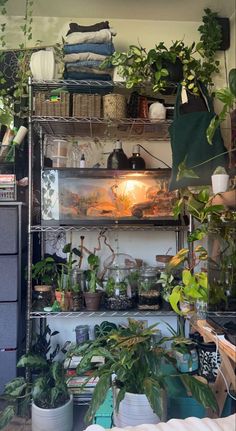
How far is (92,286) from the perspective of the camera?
1998 mm

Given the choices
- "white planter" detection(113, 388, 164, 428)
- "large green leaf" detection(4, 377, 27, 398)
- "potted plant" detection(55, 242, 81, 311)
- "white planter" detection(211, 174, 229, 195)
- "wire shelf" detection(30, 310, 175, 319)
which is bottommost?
"large green leaf" detection(4, 377, 27, 398)

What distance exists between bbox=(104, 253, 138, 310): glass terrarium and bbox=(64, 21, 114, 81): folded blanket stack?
119 centimetres

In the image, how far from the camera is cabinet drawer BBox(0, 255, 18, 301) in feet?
6.33

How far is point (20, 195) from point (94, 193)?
45cm

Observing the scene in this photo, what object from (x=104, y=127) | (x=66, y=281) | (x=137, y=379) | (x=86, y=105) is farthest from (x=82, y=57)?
(x=137, y=379)

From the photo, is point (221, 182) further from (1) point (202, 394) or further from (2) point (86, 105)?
(2) point (86, 105)

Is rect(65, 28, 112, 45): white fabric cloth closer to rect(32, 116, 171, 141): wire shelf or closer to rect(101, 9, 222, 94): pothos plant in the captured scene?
rect(101, 9, 222, 94): pothos plant

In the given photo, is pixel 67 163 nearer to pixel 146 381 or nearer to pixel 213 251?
pixel 213 251

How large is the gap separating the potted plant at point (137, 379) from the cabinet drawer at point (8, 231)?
80cm

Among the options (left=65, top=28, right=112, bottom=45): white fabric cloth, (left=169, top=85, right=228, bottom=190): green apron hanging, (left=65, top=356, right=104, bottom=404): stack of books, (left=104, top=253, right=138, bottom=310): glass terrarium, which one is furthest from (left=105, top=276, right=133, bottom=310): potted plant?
(left=65, top=28, right=112, bottom=45): white fabric cloth

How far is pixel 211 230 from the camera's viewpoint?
4.41ft

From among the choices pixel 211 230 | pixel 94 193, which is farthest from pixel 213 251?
pixel 94 193

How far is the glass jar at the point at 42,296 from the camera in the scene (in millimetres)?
1991

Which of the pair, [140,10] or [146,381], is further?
[140,10]
